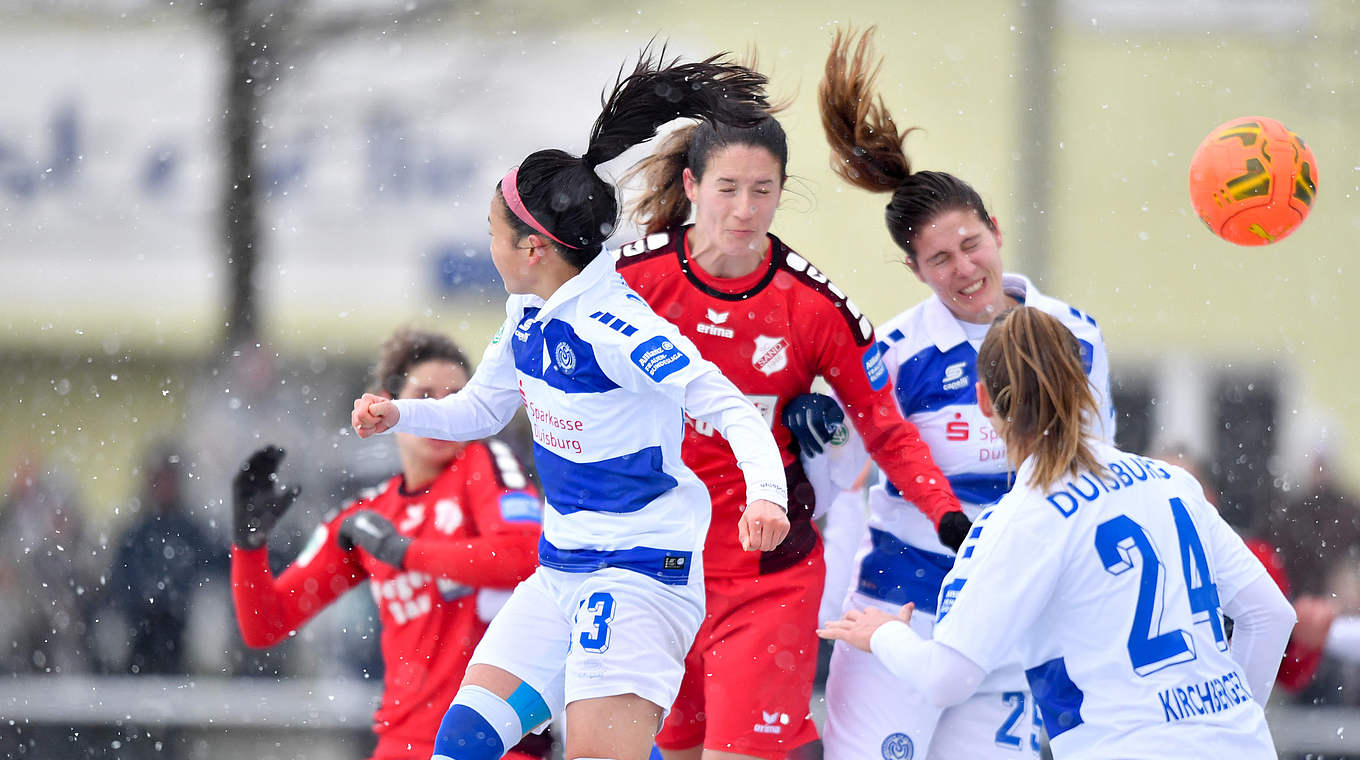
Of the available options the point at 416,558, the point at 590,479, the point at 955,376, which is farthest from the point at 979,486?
the point at 416,558

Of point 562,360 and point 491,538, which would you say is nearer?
point 562,360

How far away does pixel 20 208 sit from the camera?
36.2 feet

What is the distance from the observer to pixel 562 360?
3213 mm

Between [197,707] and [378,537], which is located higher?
[378,537]

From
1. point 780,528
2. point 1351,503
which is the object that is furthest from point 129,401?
point 780,528

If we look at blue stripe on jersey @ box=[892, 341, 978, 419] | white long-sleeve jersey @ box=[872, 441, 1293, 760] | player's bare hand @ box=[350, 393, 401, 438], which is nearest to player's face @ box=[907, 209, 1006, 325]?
blue stripe on jersey @ box=[892, 341, 978, 419]

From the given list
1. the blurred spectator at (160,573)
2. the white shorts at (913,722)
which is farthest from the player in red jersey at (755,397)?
the blurred spectator at (160,573)

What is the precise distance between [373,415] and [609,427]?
22.3 inches

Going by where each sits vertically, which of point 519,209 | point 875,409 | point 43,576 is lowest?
point 43,576

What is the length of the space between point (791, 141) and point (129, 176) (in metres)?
5.09

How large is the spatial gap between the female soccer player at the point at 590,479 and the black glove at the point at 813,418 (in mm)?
521

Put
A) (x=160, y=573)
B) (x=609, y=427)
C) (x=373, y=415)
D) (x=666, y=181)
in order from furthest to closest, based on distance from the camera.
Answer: (x=160, y=573)
(x=666, y=181)
(x=373, y=415)
(x=609, y=427)

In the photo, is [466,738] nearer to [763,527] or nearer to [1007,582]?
[763,527]

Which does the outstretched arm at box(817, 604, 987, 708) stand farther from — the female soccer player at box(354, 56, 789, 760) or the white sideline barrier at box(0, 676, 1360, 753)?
the white sideline barrier at box(0, 676, 1360, 753)
